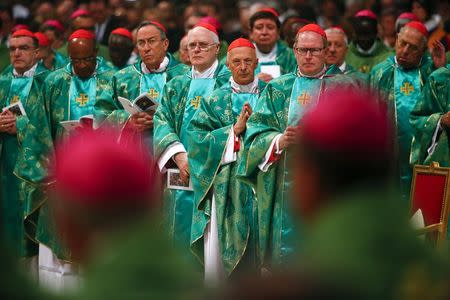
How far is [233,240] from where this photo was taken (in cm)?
916

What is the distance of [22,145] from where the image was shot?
10828 millimetres

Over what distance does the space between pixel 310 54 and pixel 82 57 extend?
274 centimetres

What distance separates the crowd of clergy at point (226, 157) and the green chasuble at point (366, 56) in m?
0.02

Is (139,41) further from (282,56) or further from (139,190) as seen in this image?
(139,190)

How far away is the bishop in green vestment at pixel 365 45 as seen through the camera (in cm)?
1205

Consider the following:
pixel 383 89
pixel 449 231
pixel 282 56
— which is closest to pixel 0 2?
pixel 282 56

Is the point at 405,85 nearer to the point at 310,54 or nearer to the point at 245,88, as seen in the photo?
the point at 310,54

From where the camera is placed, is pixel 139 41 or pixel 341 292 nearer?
pixel 341 292

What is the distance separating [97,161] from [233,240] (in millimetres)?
5698

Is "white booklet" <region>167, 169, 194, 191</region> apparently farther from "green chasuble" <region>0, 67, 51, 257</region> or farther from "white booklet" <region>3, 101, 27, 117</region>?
"white booklet" <region>3, 101, 27, 117</region>

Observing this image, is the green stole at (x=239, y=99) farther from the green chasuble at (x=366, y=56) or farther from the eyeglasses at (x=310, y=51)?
the green chasuble at (x=366, y=56)

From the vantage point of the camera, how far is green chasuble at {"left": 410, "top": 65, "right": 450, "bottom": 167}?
9.51m

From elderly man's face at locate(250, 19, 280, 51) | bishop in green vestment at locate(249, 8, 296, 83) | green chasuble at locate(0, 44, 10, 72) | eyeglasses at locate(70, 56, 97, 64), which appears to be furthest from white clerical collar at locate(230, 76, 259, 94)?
→ green chasuble at locate(0, 44, 10, 72)

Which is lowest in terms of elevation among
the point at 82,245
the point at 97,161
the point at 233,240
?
the point at 233,240
